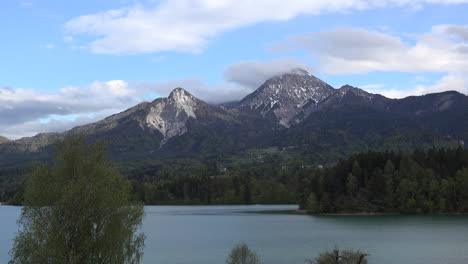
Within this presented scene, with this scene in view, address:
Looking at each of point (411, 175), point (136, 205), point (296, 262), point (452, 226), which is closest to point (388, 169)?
point (411, 175)

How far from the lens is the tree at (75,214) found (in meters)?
34.1

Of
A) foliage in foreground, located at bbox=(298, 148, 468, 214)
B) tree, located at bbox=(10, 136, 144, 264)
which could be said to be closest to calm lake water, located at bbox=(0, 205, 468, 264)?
tree, located at bbox=(10, 136, 144, 264)

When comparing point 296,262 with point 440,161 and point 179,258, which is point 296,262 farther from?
point 440,161

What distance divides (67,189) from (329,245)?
5748cm

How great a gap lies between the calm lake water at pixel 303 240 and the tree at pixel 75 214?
26408 millimetres

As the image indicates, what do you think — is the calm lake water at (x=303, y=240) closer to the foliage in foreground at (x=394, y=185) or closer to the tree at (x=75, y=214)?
the tree at (x=75, y=214)

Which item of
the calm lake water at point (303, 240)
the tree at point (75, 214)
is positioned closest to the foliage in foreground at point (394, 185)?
the calm lake water at point (303, 240)

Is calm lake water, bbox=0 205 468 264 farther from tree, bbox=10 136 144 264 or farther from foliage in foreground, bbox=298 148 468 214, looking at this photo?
foliage in foreground, bbox=298 148 468 214

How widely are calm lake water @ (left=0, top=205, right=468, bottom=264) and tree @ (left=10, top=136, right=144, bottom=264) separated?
26.4m

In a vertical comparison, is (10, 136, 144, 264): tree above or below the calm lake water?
above

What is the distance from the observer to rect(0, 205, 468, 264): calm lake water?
2798 inches

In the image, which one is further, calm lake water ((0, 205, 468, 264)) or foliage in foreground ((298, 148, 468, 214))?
foliage in foreground ((298, 148, 468, 214))

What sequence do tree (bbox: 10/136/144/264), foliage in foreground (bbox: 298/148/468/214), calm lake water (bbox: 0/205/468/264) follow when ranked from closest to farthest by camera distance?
tree (bbox: 10/136/144/264), calm lake water (bbox: 0/205/468/264), foliage in foreground (bbox: 298/148/468/214)

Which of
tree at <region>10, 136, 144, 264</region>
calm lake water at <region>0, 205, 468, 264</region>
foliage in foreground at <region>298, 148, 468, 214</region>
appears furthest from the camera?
foliage in foreground at <region>298, 148, 468, 214</region>
